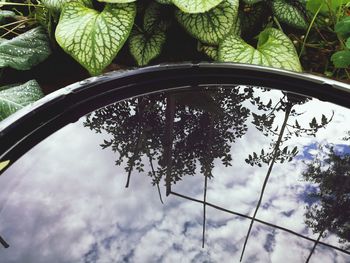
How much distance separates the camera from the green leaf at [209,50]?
107cm

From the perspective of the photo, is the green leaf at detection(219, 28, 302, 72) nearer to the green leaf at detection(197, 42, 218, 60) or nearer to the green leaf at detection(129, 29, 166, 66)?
the green leaf at detection(197, 42, 218, 60)

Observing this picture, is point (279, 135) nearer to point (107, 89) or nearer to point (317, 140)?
point (317, 140)

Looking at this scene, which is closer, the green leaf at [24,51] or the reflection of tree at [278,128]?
the reflection of tree at [278,128]

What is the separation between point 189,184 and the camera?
16.9 inches

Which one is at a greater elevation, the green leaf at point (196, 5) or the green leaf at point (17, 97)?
the green leaf at point (196, 5)

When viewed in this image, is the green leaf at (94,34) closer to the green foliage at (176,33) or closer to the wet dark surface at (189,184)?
the green foliage at (176,33)

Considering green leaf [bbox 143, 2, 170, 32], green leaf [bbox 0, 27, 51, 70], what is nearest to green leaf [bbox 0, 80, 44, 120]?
green leaf [bbox 0, 27, 51, 70]

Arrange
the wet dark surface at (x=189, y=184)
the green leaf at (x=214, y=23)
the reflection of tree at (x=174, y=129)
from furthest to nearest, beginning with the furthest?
1. the green leaf at (x=214, y=23)
2. the reflection of tree at (x=174, y=129)
3. the wet dark surface at (x=189, y=184)

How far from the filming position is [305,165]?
47 centimetres

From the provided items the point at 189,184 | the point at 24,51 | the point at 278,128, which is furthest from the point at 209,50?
the point at 189,184

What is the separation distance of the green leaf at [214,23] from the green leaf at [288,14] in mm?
145

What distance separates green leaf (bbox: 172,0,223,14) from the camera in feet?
2.93

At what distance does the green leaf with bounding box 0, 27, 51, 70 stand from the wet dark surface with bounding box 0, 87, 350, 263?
25.0 inches

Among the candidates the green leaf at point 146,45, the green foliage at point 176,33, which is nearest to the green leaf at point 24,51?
the green foliage at point 176,33
